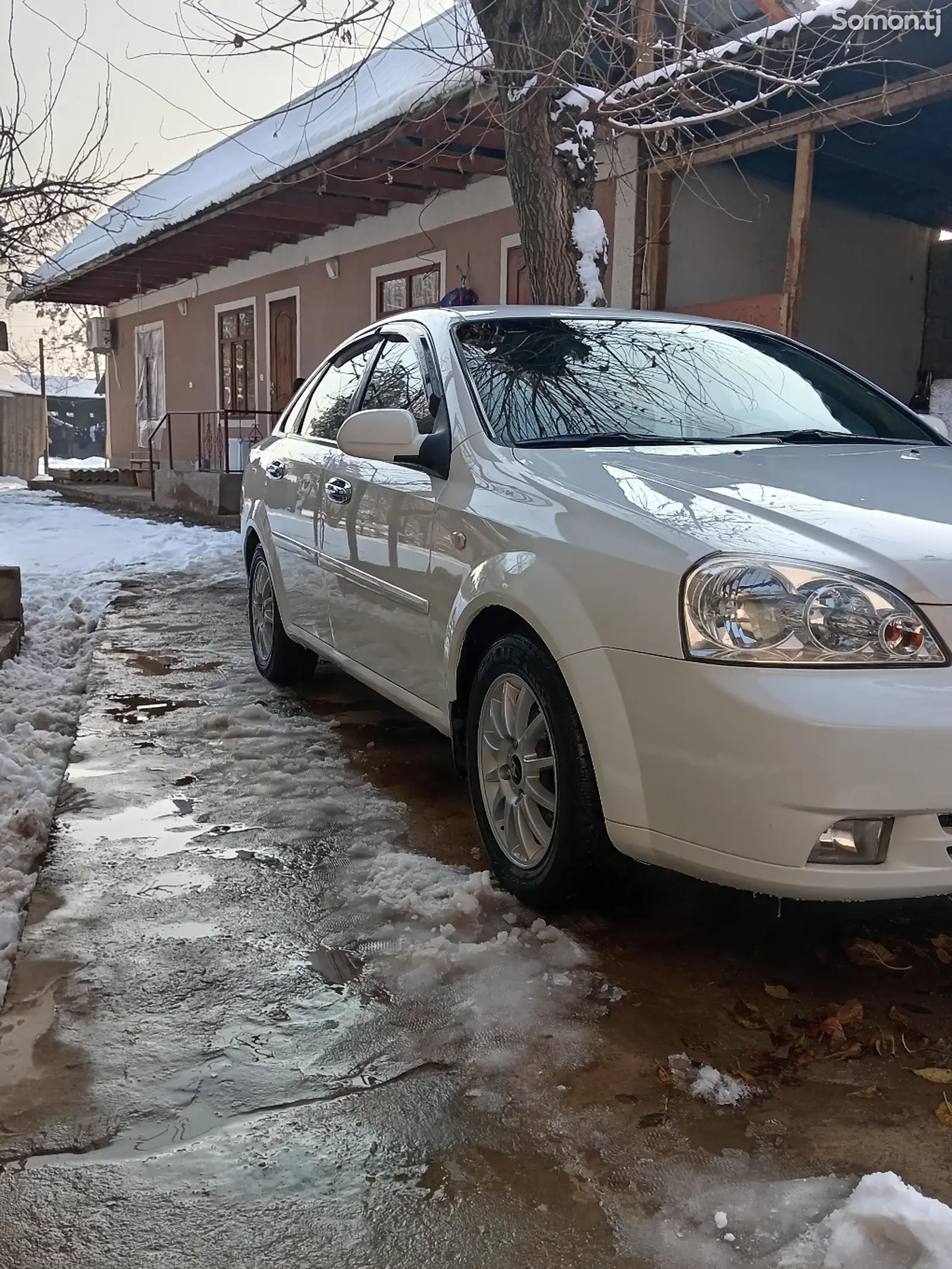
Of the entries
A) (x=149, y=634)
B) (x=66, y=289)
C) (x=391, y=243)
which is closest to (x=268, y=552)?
(x=149, y=634)

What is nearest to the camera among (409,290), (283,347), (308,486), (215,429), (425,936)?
(425,936)

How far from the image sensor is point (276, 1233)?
1852mm

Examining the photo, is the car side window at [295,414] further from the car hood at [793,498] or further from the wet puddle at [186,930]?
the wet puddle at [186,930]

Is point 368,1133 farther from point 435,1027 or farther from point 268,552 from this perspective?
point 268,552

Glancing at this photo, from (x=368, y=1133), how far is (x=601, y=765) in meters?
0.95

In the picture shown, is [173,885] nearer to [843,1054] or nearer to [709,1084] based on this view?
[709,1084]

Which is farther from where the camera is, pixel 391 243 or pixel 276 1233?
pixel 391 243

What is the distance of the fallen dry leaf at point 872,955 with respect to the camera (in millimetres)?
2754

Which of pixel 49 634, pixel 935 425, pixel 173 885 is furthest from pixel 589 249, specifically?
pixel 173 885

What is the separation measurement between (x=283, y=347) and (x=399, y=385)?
13.0 meters

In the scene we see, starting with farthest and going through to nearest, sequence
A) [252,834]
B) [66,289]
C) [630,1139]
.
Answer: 1. [66,289]
2. [252,834]
3. [630,1139]

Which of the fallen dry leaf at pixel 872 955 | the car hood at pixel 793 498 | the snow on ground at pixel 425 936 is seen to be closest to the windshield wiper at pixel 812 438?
the car hood at pixel 793 498

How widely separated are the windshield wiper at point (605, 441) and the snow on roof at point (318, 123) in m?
4.05

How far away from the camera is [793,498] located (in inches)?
105
